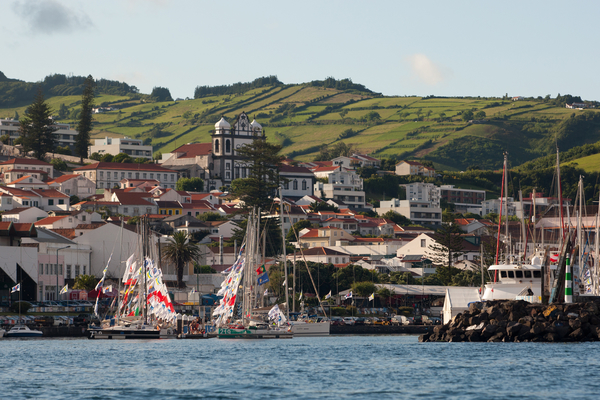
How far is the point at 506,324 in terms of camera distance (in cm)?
6091

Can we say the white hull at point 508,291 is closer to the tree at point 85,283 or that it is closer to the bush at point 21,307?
the bush at point 21,307

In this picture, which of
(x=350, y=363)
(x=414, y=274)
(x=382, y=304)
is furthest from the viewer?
(x=414, y=274)

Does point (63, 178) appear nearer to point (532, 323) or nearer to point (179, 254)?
point (179, 254)

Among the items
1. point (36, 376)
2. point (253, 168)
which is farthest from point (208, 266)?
point (36, 376)

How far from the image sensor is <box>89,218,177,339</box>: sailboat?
7206cm

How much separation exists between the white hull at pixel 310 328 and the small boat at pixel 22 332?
1969 cm

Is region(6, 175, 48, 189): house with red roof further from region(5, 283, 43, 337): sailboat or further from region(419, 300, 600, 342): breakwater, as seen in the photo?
region(419, 300, 600, 342): breakwater

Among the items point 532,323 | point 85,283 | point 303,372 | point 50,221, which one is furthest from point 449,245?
point 303,372

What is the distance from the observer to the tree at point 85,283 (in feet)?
333

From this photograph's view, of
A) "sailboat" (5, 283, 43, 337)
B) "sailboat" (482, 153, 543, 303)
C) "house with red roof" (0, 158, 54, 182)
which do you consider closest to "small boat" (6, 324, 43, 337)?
"sailboat" (5, 283, 43, 337)

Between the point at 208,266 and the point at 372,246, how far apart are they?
41086 mm

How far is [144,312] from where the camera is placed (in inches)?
2923

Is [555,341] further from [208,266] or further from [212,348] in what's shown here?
[208,266]

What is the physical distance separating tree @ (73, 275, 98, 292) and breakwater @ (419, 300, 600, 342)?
4954cm
